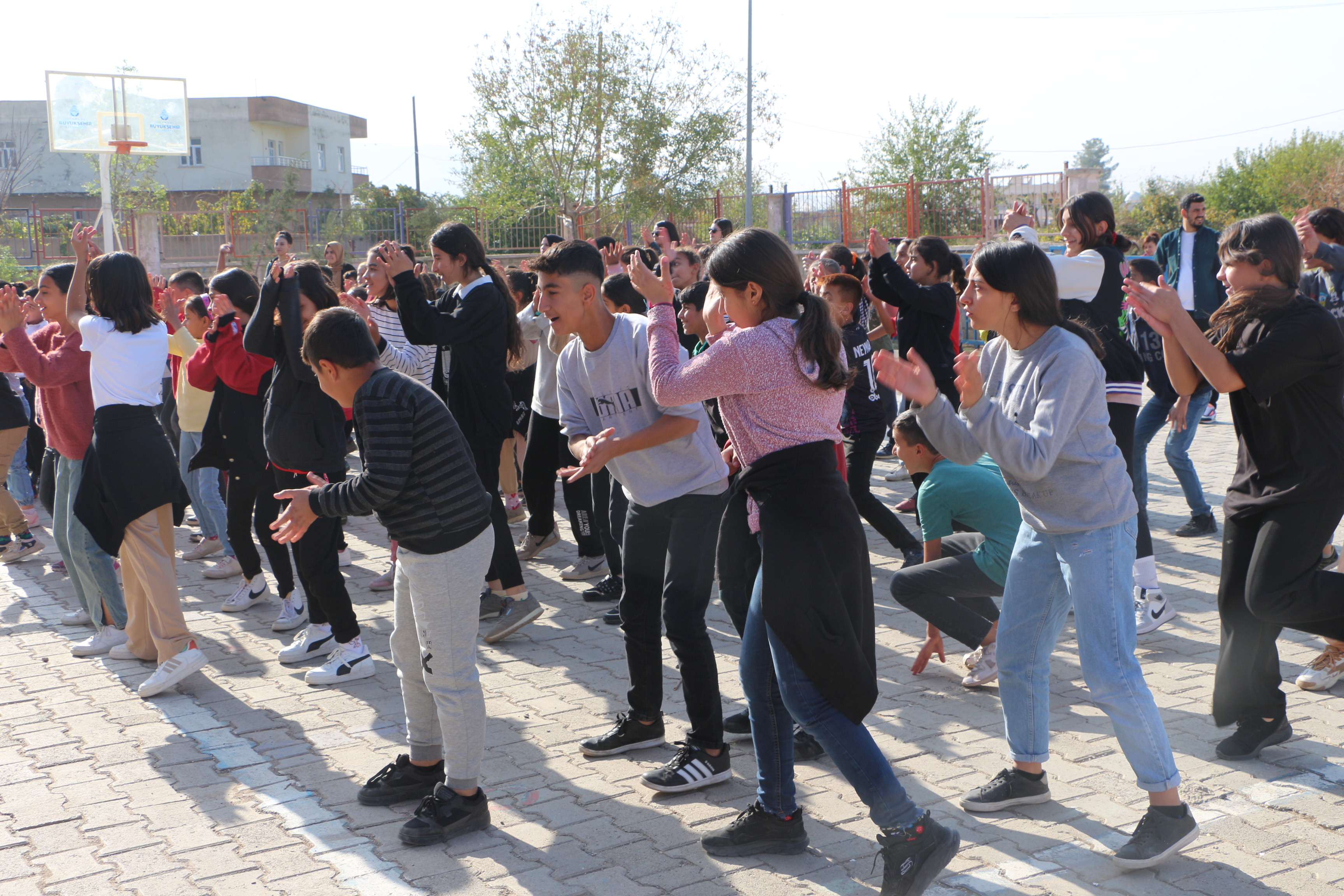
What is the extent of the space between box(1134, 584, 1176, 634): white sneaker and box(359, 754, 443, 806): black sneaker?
3.50m

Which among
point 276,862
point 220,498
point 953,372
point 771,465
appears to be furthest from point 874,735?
point 220,498

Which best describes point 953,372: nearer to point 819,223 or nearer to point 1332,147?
point 819,223

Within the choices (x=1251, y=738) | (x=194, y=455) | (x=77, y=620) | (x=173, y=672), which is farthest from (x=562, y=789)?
(x=194, y=455)

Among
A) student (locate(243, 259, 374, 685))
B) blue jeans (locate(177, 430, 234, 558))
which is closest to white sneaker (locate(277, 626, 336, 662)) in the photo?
student (locate(243, 259, 374, 685))

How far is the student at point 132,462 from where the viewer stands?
510 centimetres

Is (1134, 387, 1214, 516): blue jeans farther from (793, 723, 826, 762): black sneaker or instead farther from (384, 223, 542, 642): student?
(384, 223, 542, 642): student

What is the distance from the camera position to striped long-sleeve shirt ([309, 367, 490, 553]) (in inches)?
134

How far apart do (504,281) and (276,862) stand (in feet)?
11.1

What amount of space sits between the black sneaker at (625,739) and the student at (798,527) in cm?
94

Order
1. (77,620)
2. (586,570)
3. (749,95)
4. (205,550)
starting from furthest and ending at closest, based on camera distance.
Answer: (749,95), (205,550), (586,570), (77,620)

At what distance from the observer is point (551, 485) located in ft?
22.9

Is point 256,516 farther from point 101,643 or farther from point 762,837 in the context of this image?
point 762,837

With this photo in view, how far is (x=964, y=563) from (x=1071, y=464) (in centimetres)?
135

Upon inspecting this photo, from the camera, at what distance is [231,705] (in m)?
4.93
